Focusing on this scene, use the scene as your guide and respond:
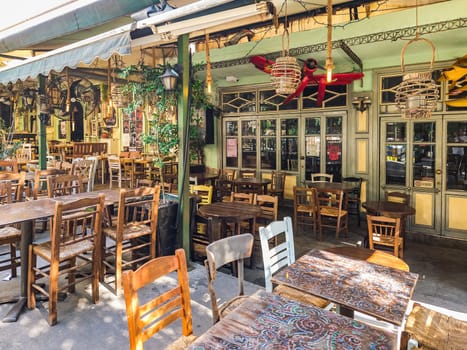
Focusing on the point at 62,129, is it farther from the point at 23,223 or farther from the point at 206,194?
the point at 23,223

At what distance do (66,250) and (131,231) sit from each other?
0.68 metres

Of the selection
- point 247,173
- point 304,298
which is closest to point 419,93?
point 304,298

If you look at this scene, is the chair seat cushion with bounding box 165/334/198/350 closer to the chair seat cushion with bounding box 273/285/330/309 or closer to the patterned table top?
the patterned table top

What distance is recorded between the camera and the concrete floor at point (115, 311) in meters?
2.43

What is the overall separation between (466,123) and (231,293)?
4687 mm

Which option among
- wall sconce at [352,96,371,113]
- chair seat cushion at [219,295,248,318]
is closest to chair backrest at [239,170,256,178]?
wall sconce at [352,96,371,113]

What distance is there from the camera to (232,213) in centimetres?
388

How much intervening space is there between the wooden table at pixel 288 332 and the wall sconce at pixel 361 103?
539 centimetres

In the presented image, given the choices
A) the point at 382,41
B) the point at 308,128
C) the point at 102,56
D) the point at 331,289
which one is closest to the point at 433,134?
the point at 382,41

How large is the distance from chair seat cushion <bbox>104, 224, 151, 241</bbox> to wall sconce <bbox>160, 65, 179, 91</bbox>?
4.91 ft

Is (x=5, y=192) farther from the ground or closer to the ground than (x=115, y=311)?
farther from the ground

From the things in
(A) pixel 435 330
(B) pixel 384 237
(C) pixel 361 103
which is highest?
(C) pixel 361 103

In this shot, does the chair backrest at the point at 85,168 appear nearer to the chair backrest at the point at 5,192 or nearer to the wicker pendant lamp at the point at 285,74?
the chair backrest at the point at 5,192

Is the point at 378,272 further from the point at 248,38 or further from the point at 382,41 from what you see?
the point at 248,38
